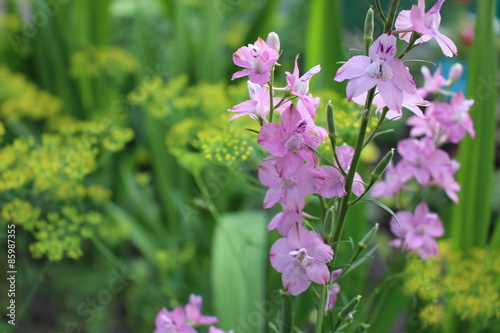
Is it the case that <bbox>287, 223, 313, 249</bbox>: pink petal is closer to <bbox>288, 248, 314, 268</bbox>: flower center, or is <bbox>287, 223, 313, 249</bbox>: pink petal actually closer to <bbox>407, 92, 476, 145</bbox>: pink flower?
<bbox>288, 248, 314, 268</bbox>: flower center

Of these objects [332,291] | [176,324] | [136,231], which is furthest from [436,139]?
[136,231]

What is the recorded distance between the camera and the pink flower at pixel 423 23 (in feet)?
1.15

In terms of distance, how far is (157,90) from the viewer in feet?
2.75

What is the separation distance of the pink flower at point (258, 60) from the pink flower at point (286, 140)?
0.09 ft

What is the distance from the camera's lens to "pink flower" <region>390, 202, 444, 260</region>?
534 mm

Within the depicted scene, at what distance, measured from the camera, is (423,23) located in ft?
1.18

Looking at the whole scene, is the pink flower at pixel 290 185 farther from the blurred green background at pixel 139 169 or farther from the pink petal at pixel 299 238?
the blurred green background at pixel 139 169

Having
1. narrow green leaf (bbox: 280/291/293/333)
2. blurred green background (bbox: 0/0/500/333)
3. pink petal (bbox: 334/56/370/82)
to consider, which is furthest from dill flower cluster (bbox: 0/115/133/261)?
pink petal (bbox: 334/56/370/82)

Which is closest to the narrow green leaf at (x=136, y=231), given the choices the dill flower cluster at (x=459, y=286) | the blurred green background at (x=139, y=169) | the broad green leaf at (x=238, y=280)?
the blurred green background at (x=139, y=169)

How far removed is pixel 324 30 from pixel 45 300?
89cm

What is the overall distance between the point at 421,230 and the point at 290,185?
0.21 m

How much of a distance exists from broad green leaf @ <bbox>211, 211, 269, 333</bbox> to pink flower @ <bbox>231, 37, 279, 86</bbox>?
0.45 meters

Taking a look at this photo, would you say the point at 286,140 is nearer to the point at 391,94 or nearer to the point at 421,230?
the point at 391,94

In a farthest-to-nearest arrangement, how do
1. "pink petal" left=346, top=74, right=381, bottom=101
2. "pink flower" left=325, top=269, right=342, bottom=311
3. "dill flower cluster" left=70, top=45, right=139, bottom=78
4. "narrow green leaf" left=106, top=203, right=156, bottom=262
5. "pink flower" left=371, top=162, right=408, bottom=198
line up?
"dill flower cluster" left=70, top=45, right=139, bottom=78 < "narrow green leaf" left=106, top=203, right=156, bottom=262 < "pink flower" left=371, top=162, right=408, bottom=198 < "pink flower" left=325, top=269, right=342, bottom=311 < "pink petal" left=346, top=74, right=381, bottom=101
